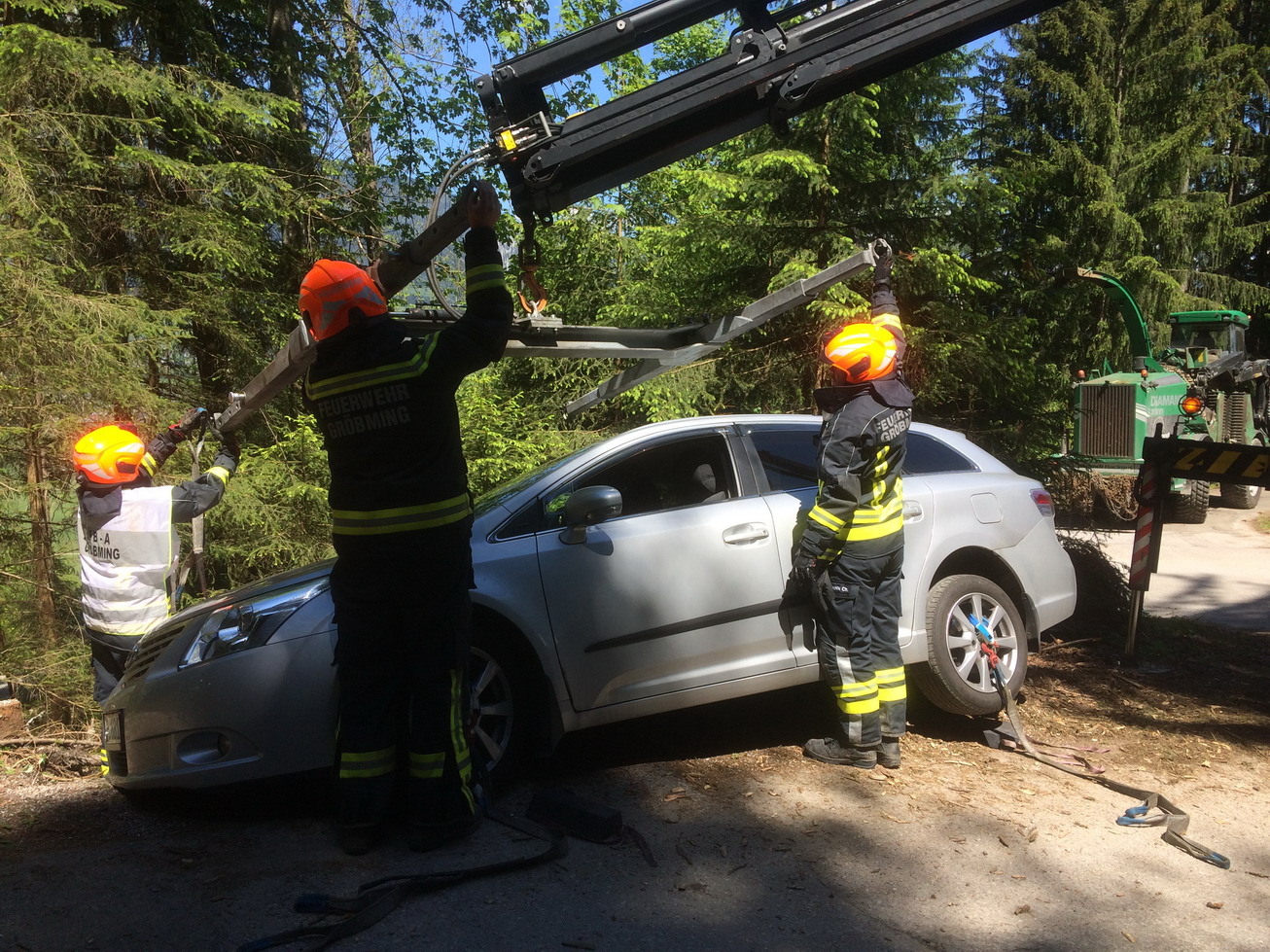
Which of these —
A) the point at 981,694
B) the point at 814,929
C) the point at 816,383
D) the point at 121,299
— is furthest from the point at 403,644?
the point at 816,383

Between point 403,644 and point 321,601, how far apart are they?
2.05ft

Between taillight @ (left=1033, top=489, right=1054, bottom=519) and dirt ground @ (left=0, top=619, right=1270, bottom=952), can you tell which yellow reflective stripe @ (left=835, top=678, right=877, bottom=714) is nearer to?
dirt ground @ (left=0, top=619, right=1270, bottom=952)

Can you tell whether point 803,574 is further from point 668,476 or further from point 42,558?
point 42,558

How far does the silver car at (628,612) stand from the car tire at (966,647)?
0.03 ft

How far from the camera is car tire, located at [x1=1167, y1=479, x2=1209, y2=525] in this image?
13953mm

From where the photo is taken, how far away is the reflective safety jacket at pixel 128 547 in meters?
4.98

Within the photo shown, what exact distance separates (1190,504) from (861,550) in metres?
12.0

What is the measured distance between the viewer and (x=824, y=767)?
4.51 meters

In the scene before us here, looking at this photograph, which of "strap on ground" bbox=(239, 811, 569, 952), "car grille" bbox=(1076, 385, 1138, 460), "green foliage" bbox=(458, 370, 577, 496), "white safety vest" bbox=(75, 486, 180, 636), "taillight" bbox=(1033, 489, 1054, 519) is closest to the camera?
"strap on ground" bbox=(239, 811, 569, 952)

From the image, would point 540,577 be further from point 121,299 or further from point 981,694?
point 121,299

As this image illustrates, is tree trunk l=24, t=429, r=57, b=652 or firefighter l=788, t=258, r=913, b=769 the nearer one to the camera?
firefighter l=788, t=258, r=913, b=769

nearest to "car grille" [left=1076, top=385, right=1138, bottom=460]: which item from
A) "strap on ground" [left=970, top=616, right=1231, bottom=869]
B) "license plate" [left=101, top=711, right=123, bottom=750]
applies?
"strap on ground" [left=970, top=616, right=1231, bottom=869]

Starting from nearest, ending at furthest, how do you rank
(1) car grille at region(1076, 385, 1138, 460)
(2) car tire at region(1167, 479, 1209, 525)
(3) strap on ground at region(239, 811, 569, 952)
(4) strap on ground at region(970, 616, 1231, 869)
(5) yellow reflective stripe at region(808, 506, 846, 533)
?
(3) strap on ground at region(239, 811, 569, 952), (4) strap on ground at region(970, 616, 1231, 869), (5) yellow reflective stripe at region(808, 506, 846, 533), (1) car grille at region(1076, 385, 1138, 460), (2) car tire at region(1167, 479, 1209, 525)

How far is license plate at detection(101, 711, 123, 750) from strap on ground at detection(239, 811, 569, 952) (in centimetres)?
143
